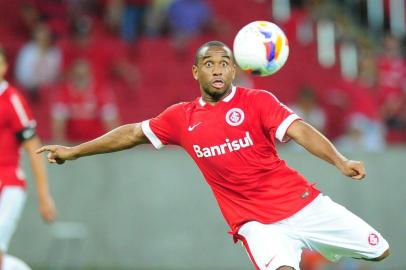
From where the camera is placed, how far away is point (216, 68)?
25.0 ft

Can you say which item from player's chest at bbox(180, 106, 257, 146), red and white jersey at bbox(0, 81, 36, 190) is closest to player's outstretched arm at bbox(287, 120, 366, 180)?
player's chest at bbox(180, 106, 257, 146)

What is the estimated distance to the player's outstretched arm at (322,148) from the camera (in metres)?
7.07

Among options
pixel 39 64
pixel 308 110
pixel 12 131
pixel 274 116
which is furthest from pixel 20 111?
pixel 308 110

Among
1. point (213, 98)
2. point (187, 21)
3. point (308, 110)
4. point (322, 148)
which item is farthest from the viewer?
point (187, 21)

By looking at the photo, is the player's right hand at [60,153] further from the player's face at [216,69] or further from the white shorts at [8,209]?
the white shorts at [8,209]

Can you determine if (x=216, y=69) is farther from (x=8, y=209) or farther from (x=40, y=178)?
(x=8, y=209)

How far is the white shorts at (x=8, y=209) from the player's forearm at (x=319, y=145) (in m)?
3.13

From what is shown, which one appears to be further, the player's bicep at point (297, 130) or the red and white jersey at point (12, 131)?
the red and white jersey at point (12, 131)

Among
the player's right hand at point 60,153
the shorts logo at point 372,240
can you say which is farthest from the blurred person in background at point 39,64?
the shorts logo at point 372,240

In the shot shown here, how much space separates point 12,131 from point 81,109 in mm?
4621

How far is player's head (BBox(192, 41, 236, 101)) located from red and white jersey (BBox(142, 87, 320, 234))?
6.1 inches

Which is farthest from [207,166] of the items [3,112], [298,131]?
[3,112]

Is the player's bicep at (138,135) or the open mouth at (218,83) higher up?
the open mouth at (218,83)

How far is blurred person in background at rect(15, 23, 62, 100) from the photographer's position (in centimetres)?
1493
